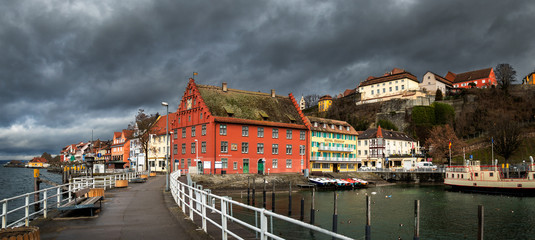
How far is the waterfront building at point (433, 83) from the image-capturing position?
402ft

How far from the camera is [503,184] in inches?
2067

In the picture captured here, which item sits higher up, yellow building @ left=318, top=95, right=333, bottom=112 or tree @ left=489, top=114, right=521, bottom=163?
yellow building @ left=318, top=95, right=333, bottom=112

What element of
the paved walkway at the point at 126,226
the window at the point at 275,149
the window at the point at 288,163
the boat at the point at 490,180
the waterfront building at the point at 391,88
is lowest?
the boat at the point at 490,180

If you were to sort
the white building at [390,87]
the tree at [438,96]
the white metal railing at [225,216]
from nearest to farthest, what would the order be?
the white metal railing at [225,216] < the tree at [438,96] < the white building at [390,87]

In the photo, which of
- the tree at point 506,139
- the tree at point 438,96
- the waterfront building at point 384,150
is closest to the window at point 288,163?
the waterfront building at point 384,150

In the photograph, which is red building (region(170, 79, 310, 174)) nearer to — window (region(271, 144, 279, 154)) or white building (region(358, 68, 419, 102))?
window (region(271, 144, 279, 154))

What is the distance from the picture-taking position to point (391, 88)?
125125mm

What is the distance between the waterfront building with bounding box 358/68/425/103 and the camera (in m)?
121

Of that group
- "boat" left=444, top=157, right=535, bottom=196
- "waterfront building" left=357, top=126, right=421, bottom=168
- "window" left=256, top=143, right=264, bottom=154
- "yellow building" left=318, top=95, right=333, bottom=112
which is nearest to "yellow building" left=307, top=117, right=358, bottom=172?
"waterfront building" left=357, top=126, right=421, bottom=168

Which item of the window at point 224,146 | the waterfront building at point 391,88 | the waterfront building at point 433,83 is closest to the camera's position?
the window at point 224,146

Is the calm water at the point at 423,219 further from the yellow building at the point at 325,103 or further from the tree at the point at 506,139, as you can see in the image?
the yellow building at the point at 325,103

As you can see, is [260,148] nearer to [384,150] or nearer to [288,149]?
[288,149]

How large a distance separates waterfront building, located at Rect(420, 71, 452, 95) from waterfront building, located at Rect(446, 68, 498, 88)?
9.03 metres

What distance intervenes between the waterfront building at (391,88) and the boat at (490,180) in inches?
2377
